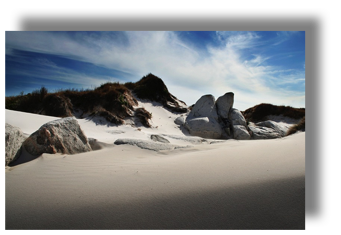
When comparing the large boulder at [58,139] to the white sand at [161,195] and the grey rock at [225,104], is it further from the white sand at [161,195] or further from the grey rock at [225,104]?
the grey rock at [225,104]

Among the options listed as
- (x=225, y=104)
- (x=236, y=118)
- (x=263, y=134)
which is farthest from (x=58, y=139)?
(x=263, y=134)

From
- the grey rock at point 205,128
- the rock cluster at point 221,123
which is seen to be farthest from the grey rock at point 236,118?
the grey rock at point 205,128

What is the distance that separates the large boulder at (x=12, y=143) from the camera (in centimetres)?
282

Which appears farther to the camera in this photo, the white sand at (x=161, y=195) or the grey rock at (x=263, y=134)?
the grey rock at (x=263, y=134)

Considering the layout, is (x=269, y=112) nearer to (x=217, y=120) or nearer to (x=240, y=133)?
(x=240, y=133)

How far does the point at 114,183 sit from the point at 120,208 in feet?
1.98

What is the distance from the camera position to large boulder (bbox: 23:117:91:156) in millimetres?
3328

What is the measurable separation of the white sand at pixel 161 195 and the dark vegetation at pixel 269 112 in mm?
21414

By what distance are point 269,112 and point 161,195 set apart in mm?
24556

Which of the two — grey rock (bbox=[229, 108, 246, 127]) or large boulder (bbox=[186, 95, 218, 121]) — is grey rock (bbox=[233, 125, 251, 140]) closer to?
grey rock (bbox=[229, 108, 246, 127])

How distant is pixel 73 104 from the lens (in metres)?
11.9

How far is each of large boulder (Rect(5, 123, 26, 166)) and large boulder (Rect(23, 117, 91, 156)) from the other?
19 cm

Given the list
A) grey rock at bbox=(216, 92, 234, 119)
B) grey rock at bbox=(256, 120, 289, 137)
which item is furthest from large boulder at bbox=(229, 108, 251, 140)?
grey rock at bbox=(256, 120, 289, 137)
